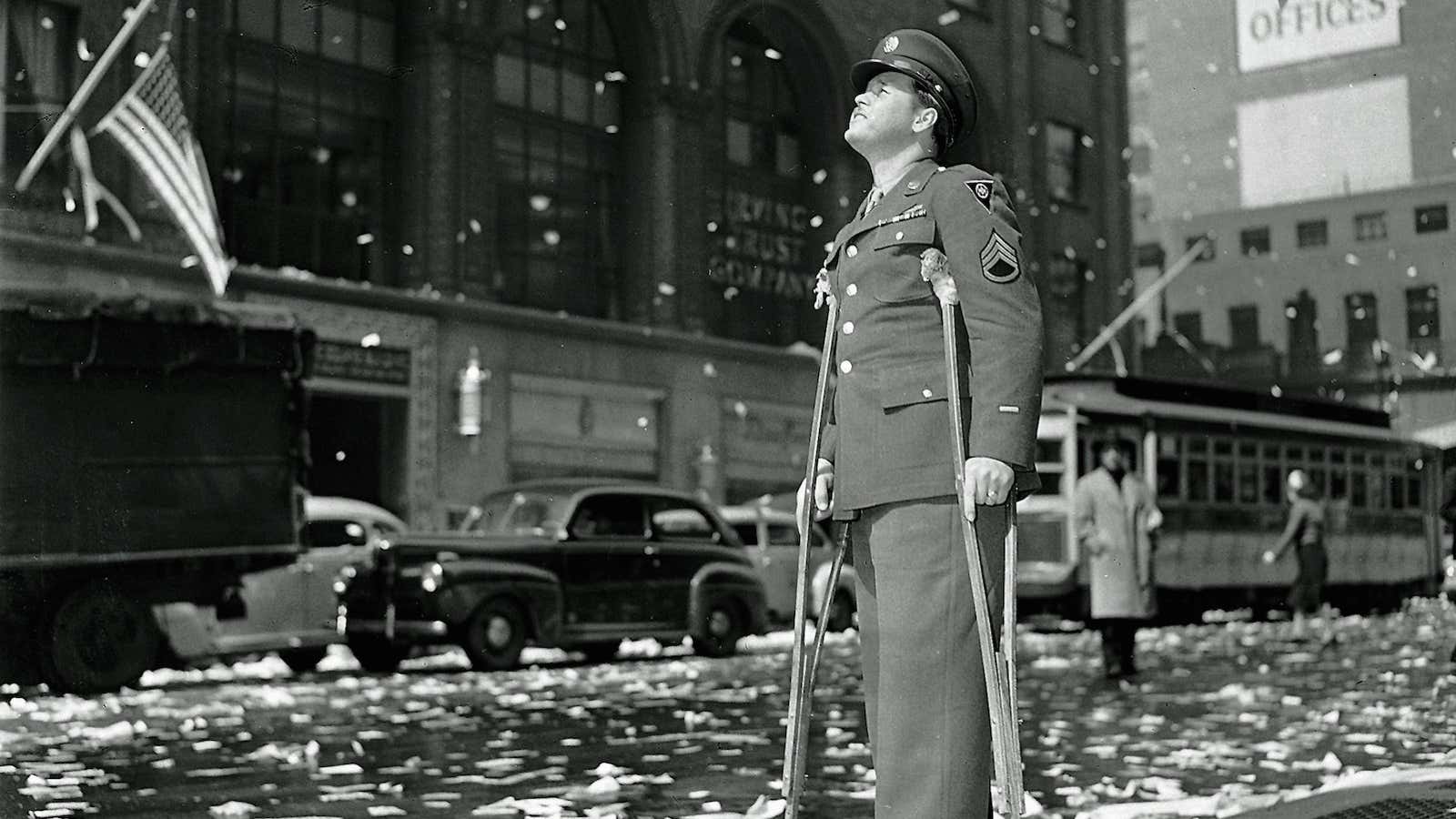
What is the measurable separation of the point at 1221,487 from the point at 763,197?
1578 centimetres

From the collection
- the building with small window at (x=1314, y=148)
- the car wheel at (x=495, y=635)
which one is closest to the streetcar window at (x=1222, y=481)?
the building with small window at (x=1314, y=148)

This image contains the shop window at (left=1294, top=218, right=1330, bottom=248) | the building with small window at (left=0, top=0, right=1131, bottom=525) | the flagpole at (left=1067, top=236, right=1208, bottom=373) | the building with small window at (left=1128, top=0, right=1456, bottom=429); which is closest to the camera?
the building with small window at (left=0, top=0, right=1131, bottom=525)

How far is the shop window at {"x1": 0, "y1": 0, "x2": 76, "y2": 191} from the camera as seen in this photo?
555 inches

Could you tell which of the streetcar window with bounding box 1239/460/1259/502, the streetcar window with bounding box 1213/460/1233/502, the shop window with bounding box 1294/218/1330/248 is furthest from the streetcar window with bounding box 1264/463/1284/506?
the shop window with bounding box 1294/218/1330/248

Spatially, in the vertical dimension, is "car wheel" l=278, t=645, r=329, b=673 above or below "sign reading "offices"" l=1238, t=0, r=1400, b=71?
below

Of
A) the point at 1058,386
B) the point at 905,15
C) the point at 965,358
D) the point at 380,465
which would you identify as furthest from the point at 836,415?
the point at 1058,386

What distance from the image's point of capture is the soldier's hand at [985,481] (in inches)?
157

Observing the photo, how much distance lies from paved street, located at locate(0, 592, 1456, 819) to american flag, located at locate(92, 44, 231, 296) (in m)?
3.86

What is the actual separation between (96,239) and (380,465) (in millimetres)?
3762

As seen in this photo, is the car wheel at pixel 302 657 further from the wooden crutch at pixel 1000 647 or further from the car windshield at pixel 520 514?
the wooden crutch at pixel 1000 647

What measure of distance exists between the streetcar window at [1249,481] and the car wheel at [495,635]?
38.2ft

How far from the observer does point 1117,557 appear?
1366cm

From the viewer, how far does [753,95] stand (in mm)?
9070

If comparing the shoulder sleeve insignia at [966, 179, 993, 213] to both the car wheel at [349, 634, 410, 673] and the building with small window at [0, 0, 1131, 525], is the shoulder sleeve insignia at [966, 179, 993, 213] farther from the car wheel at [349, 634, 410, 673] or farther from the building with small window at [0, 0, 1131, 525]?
the car wheel at [349, 634, 410, 673]
